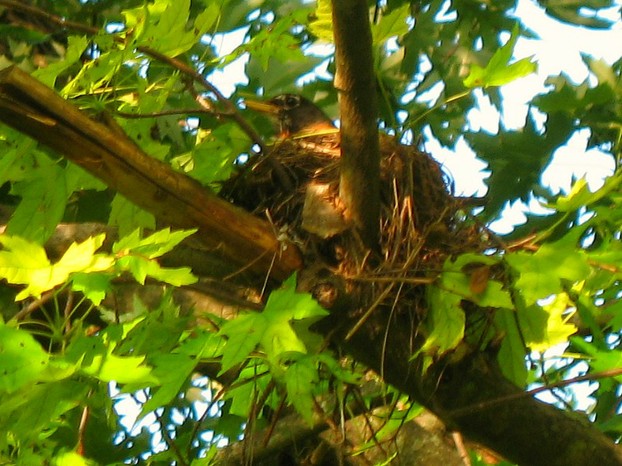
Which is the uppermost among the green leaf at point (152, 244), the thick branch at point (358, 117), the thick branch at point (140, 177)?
the thick branch at point (358, 117)

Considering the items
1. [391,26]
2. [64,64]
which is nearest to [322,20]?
[391,26]

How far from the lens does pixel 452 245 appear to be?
1.69 meters

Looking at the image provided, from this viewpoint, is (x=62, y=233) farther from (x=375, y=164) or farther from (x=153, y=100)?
(x=375, y=164)

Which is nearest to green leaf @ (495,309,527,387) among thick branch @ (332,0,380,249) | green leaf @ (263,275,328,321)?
thick branch @ (332,0,380,249)

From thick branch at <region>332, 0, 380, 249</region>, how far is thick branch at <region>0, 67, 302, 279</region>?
0.15m

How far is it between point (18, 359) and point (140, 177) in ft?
1.37

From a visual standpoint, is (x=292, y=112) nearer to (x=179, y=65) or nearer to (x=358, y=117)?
(x=179, y=65)

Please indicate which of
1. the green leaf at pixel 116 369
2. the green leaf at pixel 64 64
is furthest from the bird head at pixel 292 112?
the green leaf at pixel 116 369

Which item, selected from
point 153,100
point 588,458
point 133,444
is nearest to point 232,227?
point 153,100

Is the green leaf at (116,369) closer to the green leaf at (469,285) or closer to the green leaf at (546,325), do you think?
the green leaf at (469,285)

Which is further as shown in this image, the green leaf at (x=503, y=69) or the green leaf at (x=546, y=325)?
the green leaf at (x=546, y=325)

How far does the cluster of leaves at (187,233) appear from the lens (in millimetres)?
1220

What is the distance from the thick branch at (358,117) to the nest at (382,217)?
0.13 feet

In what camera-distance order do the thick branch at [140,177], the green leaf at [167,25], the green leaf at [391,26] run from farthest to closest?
the green leaf at [391,26]
the green leaf at [167,25]
the thick branch at [140,177]
